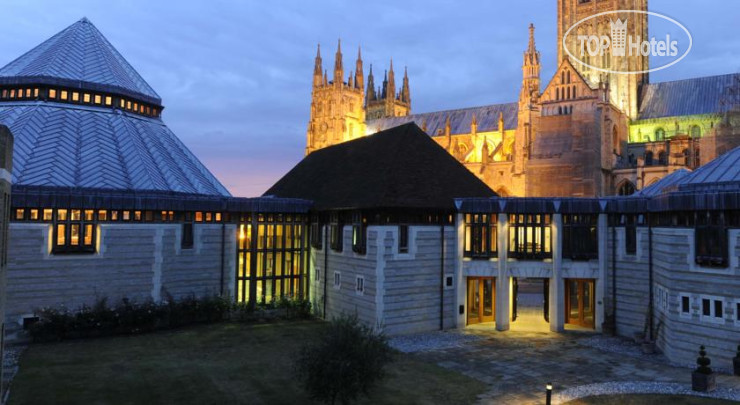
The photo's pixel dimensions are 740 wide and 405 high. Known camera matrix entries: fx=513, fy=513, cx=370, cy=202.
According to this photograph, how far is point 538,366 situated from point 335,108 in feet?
295

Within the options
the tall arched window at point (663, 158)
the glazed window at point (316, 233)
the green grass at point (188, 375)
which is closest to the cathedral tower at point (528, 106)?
the tall arched window at point (663, 158)

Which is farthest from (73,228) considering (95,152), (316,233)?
(316,233)

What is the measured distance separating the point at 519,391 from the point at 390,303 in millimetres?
11184

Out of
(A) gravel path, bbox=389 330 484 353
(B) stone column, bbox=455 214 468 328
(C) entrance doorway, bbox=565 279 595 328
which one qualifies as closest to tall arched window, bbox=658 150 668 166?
(C) entrance doorway, bbox=565 279 595 328

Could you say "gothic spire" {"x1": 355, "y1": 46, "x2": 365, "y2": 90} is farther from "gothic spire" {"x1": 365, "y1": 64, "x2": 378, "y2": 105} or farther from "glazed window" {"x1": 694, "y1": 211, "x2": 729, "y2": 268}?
"glazed window" {"x1": 694, "y1": 211, "x2": 729, "y2": 268}

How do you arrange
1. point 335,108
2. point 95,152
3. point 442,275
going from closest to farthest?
point 442,275
point 95,152
point 335,108

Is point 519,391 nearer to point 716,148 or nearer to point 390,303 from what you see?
point 390,303

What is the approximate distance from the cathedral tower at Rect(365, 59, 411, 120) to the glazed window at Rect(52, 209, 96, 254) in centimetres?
10280

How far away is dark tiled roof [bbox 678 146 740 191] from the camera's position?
2380 cm

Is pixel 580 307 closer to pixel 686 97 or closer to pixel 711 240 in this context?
pixel 711 240

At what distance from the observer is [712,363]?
22.5 m

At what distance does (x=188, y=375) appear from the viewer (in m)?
21.8

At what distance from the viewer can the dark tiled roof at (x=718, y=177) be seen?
23797mm

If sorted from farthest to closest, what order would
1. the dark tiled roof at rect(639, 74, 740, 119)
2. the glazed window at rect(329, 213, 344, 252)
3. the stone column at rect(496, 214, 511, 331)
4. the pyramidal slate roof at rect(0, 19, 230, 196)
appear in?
the dark tiled roof at rect(639, 74, 740, 119)
the glazed window at rect(329, 213, 344, 252)
the stone column at rect(496, 214, 511, 331)
the pyramidal slate roof at rect(0, 19, 230, 196)
